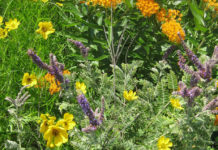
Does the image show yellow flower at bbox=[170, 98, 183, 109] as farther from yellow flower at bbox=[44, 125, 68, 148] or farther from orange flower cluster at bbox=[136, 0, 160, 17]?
orange flower cluster at bbox=[136, 0, 160, 17]

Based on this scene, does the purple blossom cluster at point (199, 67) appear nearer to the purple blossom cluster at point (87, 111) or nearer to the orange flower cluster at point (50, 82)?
the purple blossom cluster at point (87, 111)

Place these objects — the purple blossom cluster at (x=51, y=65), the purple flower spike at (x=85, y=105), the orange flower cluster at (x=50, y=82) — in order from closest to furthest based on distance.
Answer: the purple flower spike at (x=85, y=105)
the purple blossom cluster at (x=51, y=65)
the orange flower cluster at (x=50, y=82)

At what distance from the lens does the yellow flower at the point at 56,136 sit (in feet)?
4.23

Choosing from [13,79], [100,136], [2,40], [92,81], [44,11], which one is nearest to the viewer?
[100,136]

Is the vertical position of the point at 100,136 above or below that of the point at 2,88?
below

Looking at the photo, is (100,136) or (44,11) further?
(44,11)

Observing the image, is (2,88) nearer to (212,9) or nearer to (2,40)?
(2,40)

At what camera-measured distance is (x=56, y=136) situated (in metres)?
1.33

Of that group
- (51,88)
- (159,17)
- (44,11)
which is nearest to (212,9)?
(159,17)

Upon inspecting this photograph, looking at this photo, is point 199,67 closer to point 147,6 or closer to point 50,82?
point 147,6

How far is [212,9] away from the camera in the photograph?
2.12 m

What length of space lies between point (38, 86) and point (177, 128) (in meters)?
1.05

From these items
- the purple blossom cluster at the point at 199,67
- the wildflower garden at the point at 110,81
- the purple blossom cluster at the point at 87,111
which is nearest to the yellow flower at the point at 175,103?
the wildflower garden at the point at 110,81

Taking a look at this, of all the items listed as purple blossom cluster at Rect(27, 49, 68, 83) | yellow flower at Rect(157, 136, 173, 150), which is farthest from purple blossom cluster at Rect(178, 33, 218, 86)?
purple blossom cluster at Rect(27, 49, 68, 83)
